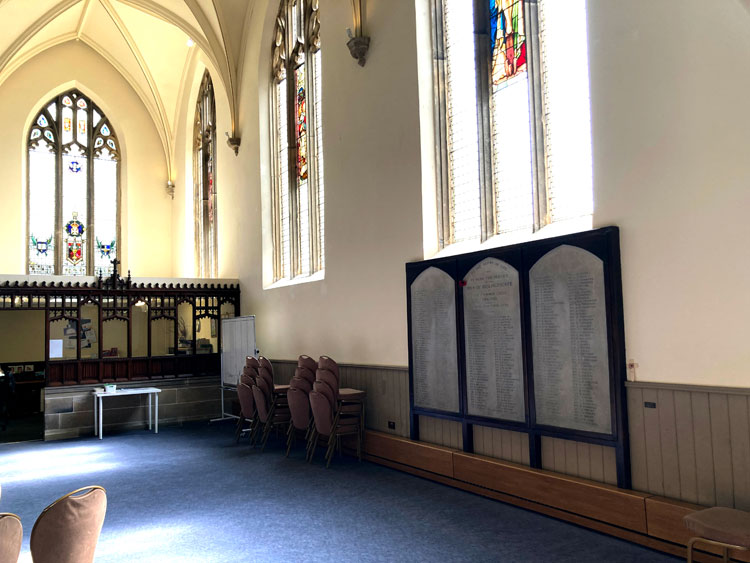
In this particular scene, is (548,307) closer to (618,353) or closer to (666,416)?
(618,353)

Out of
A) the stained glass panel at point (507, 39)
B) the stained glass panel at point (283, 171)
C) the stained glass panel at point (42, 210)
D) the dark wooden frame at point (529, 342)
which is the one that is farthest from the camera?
the stained glass panel at point (42, 210)

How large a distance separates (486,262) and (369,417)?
3094 mm

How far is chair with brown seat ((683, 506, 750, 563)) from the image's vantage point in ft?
11.8

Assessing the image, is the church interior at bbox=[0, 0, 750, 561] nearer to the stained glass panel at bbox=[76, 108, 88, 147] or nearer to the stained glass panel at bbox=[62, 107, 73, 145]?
the stained glass panel at bbox=[62, 107, 73, 145]

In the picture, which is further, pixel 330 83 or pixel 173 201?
pixel 173 201

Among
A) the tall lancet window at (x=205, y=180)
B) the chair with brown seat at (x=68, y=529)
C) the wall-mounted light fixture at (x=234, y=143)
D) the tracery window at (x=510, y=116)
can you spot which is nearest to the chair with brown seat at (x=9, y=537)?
the chair with brown seat at (x=68, y=529)

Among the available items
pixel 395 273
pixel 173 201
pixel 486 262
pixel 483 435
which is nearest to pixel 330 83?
pixel 395 273

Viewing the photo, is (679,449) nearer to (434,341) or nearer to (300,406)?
(434,341)

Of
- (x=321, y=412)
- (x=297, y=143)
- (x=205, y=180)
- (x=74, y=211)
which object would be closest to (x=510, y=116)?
(x=321, y=412)

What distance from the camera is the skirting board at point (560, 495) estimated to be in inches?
180

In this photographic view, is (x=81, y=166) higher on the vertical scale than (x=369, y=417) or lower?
higher

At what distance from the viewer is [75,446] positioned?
9.98m

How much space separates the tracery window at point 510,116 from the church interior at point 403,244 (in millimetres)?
29

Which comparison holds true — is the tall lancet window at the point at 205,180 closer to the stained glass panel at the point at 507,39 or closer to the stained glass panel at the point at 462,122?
the stained glass panel at the point at 462,122
